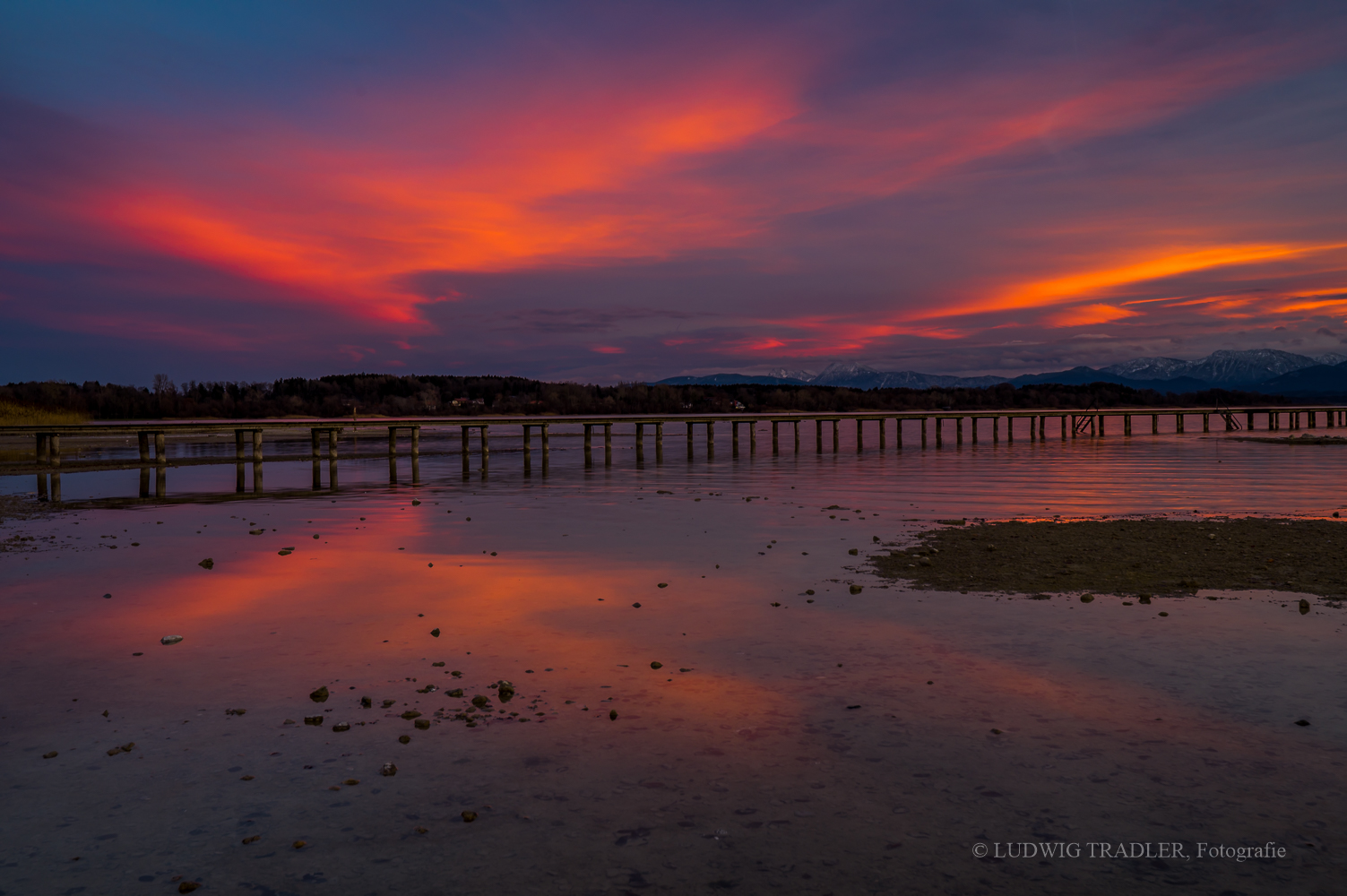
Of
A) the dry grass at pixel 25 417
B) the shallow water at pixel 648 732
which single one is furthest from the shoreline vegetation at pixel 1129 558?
the dry grass at pixel 25 417

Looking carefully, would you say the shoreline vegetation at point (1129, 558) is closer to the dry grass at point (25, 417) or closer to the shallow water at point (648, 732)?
the shallow water at point (648, 732)

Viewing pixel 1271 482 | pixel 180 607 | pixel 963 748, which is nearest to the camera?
pixel 963 748

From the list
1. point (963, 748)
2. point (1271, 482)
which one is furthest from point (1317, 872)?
point (1271, 482)

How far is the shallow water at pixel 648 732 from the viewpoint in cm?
522

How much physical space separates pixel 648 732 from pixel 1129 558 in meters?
11.0

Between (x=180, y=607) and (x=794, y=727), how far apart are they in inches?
374

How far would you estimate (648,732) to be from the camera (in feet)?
23.9

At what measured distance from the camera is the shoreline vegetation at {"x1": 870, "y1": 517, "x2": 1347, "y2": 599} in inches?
503

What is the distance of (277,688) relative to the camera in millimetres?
8617

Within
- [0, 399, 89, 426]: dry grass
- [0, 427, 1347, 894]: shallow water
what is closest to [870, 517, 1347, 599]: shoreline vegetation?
[0, 427, 1347, 894]: shallow water

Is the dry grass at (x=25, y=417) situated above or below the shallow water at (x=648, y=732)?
above

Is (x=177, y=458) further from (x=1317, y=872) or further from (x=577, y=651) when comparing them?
(x=1317, y=872)

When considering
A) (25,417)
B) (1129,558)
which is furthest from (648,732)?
(25,417)

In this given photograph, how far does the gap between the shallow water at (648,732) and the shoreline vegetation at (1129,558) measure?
90 centimetres
